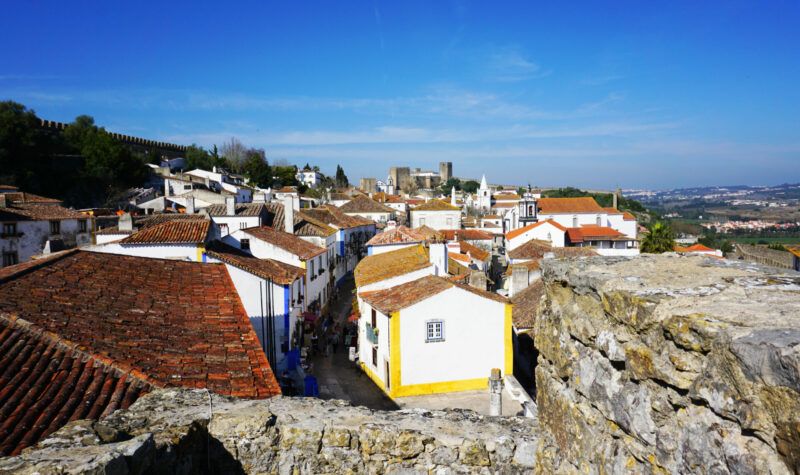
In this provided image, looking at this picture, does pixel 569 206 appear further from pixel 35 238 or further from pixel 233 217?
pixel 35 238

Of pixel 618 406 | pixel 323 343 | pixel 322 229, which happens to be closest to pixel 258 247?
pixel 323 343

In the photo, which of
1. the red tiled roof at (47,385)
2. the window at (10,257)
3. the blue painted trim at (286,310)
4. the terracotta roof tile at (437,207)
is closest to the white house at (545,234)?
the terracotta roof tile at (437,207)

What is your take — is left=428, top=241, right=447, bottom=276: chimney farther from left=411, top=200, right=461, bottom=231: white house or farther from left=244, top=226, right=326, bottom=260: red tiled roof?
left=411, top=200, right=461, bottom=231: white house

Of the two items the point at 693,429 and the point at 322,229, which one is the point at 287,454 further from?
the point at 322,229

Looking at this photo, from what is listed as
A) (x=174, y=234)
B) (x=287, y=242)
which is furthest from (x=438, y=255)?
(x=174, y=234)

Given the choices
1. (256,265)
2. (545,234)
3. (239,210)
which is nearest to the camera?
(256,265)

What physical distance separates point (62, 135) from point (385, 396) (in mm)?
52295

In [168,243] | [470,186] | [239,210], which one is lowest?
[168,243]

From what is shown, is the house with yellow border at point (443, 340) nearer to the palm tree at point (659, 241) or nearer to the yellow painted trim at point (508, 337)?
the yellow painted trim at point (508, 337)

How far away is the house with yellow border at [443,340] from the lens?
16312mm

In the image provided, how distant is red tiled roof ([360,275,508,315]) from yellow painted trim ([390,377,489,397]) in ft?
7.87

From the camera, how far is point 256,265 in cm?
1906

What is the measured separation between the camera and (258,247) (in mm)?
23750

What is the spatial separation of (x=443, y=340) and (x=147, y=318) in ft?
33.7
